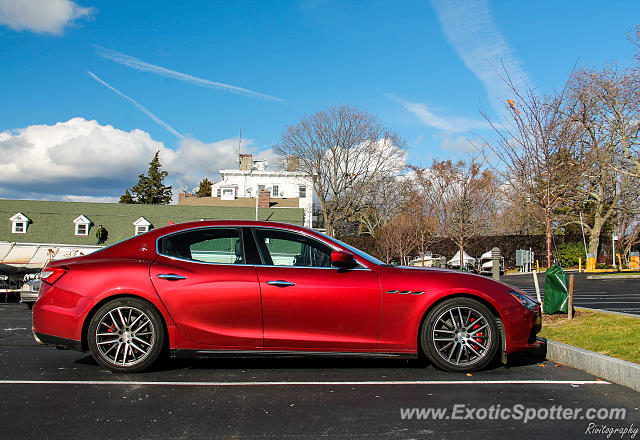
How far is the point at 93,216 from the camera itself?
145ft

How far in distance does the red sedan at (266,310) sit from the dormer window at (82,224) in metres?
40.7

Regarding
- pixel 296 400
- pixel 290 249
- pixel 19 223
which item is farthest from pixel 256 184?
pixel 296 400

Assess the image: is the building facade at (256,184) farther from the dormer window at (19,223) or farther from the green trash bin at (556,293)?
the green trash bin at (556,293)

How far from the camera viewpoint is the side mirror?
538cm

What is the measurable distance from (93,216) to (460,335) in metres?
43.5

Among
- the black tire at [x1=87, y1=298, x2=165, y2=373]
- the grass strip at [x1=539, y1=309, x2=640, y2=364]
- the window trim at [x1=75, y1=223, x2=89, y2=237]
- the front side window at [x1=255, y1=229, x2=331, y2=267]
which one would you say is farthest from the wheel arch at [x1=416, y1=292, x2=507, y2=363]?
the window trim at [x1=75, y1=223, x2=89, y2=237]

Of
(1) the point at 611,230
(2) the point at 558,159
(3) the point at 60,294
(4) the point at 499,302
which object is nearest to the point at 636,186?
(1) the point at 611,230

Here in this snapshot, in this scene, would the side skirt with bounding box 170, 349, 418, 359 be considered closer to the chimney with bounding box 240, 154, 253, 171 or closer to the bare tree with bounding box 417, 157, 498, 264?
the bare tree with bounding box 417, 157, 498, 264

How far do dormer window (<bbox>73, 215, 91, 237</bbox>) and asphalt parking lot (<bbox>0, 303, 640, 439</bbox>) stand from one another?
40.0 meters

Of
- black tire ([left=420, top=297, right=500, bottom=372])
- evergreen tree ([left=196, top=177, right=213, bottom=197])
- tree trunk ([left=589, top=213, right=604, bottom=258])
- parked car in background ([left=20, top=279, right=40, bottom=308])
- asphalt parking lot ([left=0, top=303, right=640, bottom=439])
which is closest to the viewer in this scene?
asphalt parking lot ([left=0, top=303, right=640, bottom=439])

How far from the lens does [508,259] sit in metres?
47.2

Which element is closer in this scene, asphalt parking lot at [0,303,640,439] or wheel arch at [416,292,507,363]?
asphalt parking lot at [0,303,640,439]

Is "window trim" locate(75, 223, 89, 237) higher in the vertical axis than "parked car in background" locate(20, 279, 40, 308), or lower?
higher

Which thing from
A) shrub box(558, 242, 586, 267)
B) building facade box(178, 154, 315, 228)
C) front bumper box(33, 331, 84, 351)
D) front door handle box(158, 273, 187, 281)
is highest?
building facade box(178, 154, 315, 228)
